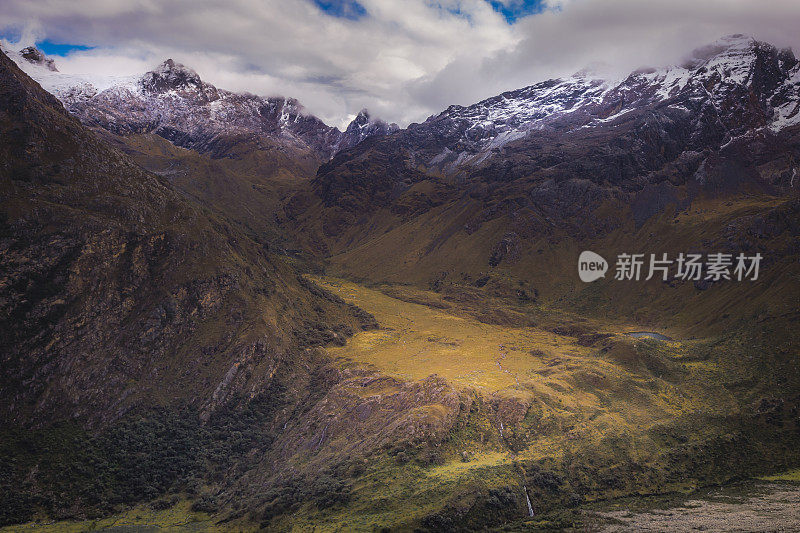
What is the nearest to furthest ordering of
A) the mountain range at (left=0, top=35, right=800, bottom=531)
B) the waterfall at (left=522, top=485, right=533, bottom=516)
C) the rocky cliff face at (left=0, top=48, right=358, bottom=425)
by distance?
1. the waterfall at (left=522, top=485, right=533, bottom=516)
2. the mountain range at (left=0, top=35, right=800, bottom=531)
3. the rocky cliff face at (left=0, top=48, right=358, bottom=425)

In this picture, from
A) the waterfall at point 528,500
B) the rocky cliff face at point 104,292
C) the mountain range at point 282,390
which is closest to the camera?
the waterfall at point 528,500

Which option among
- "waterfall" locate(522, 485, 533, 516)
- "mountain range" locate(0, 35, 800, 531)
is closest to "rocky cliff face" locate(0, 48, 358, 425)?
"mountain range" locate(0, 35, 800, 531)

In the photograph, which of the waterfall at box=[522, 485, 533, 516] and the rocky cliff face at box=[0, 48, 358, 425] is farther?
the rocky cliff face at box=[0, 48, 358, 425]

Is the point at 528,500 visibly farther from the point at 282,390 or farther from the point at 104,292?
the point at 104,292

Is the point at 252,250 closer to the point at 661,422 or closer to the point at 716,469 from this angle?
the point at 661,422

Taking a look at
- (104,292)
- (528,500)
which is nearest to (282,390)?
(104,292)

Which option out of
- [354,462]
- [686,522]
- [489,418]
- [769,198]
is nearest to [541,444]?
[489,418]

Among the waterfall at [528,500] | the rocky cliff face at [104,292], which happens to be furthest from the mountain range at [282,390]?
the rocky cliff face at [104,292]

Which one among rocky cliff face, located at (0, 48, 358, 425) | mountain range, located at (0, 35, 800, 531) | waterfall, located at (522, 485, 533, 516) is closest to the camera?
waterfall, located at (522, 485, 533, 516)

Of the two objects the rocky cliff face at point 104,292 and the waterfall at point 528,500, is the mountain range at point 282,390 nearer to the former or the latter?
the waterfall at point 528,500

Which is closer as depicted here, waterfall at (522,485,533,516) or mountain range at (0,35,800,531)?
waterfall at (522,485,533,516)

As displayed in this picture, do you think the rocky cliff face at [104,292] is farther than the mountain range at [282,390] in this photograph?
Yes

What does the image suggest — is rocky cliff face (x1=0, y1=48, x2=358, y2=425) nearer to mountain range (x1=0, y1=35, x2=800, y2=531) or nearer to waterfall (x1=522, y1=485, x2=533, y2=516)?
mountain range (x1=0, y1=35, x2=800, y2=531)

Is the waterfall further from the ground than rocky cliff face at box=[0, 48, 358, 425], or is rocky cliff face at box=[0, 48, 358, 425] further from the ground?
rocky cliff face at box=[0, 48, 358, 425]
